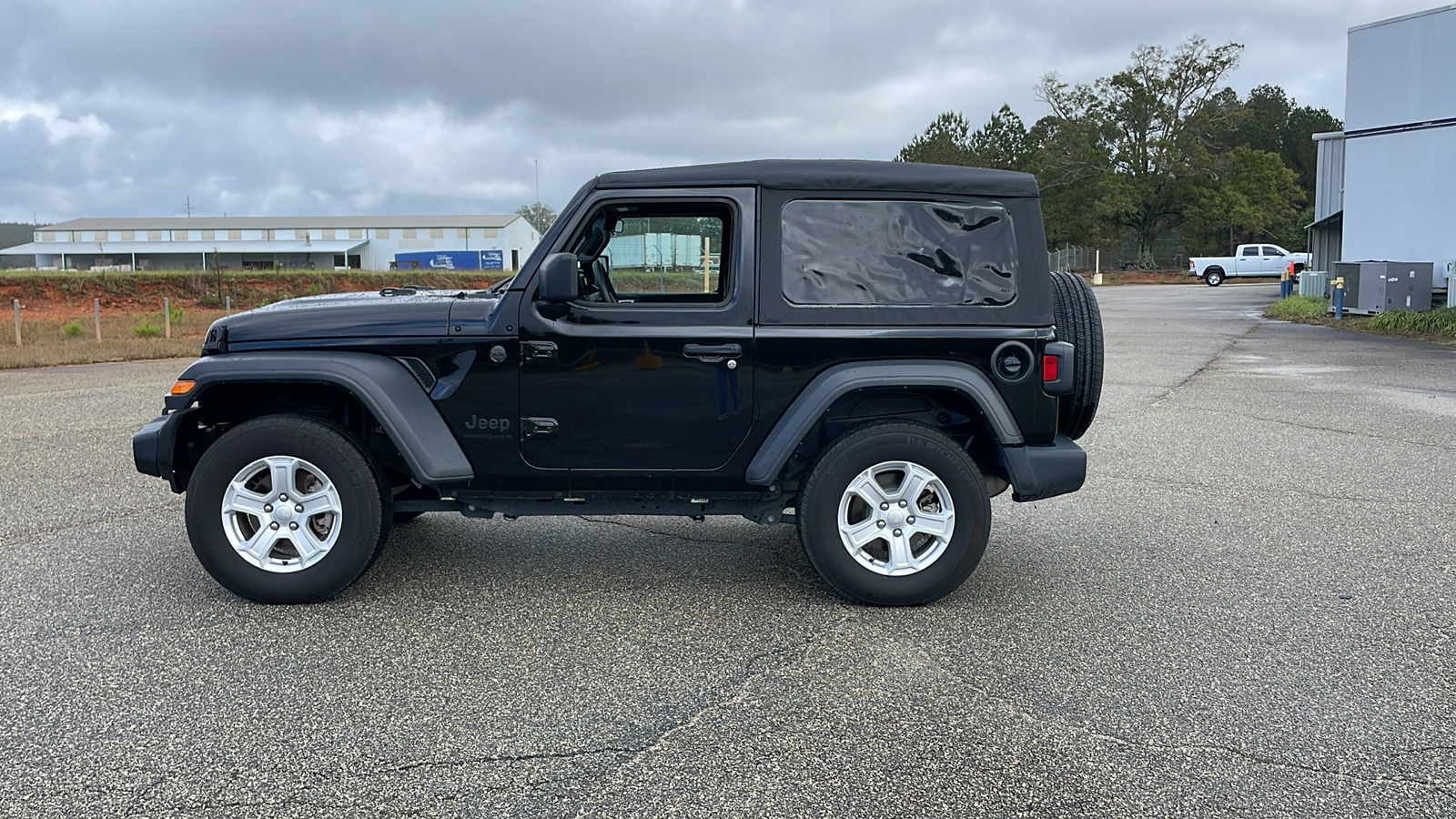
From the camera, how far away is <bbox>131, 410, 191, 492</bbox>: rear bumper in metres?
4.79

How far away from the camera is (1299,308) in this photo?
25375 mm

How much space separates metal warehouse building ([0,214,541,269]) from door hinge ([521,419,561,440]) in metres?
79.8

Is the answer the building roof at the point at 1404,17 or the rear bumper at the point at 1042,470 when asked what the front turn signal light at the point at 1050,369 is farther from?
the building roof at the point at 1404,17

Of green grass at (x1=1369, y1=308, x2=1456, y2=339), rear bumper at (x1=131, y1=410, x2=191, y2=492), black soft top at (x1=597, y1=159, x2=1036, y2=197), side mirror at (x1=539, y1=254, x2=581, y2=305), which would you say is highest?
black soft top at (x1=597, y1=159, x2=1036, y2=197)

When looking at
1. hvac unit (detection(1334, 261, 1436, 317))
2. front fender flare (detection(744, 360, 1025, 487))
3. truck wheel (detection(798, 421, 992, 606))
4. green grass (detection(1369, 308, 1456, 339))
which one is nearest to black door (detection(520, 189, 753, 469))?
front fender flare (detection(744, 360, 1025, 487))

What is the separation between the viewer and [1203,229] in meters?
58.0

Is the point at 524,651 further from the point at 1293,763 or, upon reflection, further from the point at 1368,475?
the point at 1368,475

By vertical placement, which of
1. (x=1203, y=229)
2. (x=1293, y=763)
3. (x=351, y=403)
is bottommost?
(x=1293, y=763)

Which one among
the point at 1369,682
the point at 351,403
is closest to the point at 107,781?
the point at 351,403

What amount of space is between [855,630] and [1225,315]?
82.7 ft

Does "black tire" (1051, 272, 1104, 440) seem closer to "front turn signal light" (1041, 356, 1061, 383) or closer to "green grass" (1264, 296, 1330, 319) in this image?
"front turn signal light" (1041, 356, 1061, 383)

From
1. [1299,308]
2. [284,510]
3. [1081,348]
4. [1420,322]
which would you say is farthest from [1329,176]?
[284,510]

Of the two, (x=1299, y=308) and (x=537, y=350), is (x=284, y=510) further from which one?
(x=1299, y=308)

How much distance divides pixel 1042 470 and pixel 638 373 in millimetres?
1770
